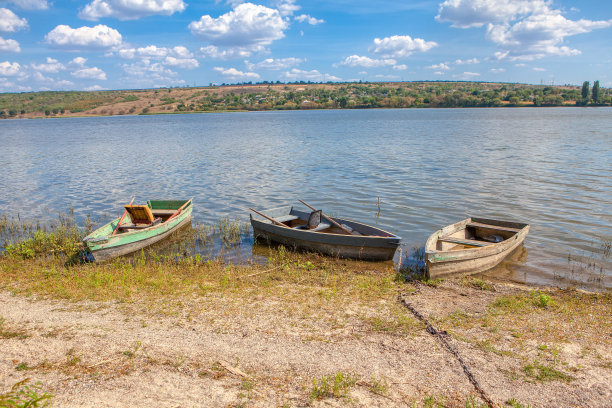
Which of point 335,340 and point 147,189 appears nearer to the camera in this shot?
point 335,340

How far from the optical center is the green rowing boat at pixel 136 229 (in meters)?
11.5

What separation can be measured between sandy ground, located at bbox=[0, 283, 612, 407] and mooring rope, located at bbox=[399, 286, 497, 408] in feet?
0.26

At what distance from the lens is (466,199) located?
62.6 feet

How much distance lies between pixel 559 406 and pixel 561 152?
31486mm

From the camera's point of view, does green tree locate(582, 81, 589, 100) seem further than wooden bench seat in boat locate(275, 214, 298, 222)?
Yes

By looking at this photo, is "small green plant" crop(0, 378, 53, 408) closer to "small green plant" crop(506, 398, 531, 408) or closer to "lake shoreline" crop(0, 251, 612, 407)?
"lake shoreline" crop(0, 251, 612, 407)

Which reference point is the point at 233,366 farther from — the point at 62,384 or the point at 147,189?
the point at 147,189

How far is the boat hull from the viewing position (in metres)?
9.87

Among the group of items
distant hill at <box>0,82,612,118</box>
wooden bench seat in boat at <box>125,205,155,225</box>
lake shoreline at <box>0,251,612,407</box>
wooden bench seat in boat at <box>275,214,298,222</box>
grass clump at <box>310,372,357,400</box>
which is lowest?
lake shoreline at <box>0,251,612,407</box>

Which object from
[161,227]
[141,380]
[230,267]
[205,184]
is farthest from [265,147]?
[141,380]

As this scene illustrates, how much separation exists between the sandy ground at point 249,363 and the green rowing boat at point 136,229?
3625 millimetres

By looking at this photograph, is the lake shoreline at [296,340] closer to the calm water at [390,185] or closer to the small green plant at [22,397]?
the small green plant at [22,397]

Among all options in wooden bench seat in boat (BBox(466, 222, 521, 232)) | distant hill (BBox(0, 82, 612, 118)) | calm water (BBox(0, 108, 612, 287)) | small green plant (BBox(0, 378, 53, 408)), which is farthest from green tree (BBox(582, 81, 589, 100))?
small green plant (BBox(0, 378, 53, 408))

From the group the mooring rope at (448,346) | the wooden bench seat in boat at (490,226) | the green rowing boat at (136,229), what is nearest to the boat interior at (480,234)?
the wooden bench seat in boat at (490,226)
